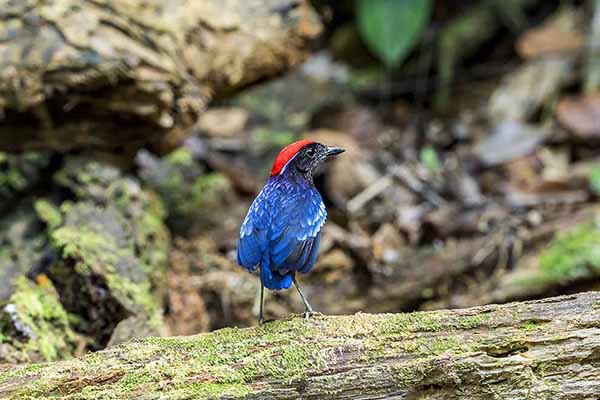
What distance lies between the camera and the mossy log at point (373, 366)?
9.95 ft

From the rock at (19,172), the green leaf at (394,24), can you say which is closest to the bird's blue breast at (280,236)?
the rock at (19,172)

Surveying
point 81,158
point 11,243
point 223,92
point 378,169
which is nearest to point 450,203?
point 378,169

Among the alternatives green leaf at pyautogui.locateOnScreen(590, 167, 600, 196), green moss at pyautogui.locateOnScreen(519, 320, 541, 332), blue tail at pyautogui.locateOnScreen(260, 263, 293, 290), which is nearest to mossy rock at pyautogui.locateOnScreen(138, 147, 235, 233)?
blue tail at pyautogui.locateOnScreen(260, 263, 293, 290)

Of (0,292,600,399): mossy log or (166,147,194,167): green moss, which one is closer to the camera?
(0,292,600,399): mossy log

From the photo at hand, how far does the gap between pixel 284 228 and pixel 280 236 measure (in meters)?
0.05

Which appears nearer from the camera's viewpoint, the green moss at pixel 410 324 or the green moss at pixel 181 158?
the green moss at pixel 410 324

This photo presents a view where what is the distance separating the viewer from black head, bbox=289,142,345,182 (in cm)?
413

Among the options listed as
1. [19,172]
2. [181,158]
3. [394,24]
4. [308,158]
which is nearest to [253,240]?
[308,158]

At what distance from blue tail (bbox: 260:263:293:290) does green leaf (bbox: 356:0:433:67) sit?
5.45 meters

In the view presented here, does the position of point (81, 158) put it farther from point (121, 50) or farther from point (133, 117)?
point (121, 50)

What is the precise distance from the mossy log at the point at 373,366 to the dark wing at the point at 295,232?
0.57 metres

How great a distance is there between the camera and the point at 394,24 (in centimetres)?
878

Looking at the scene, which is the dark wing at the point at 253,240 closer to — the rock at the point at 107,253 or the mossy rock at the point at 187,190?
the rock at the point at 107,253

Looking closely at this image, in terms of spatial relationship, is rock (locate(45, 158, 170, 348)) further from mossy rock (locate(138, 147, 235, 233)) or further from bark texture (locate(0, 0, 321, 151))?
mossy rock (locate(138, 147, 235, 233))
